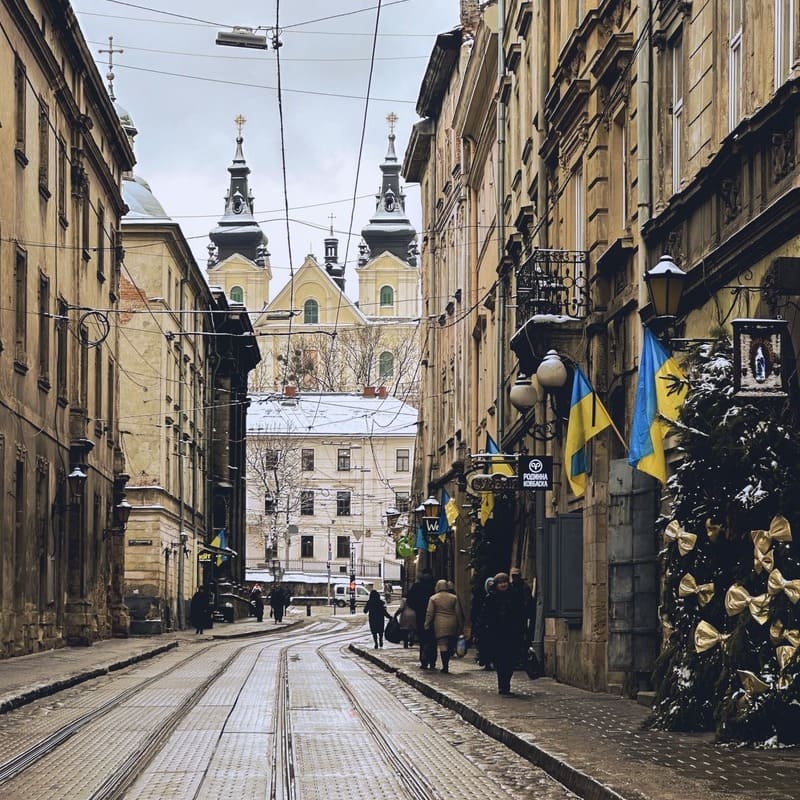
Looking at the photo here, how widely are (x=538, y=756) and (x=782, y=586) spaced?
7.55 ft

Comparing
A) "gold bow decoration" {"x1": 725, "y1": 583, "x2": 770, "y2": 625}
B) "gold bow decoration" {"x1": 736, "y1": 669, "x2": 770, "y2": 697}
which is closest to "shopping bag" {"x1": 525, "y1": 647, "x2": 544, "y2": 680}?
"gold bow decoration" {"x1": 725, "y1": 583, "x2": 770, "y2": 625}

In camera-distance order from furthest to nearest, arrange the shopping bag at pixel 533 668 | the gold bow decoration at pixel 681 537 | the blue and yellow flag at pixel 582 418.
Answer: the shopping bag at pixel 533 668 < the blue and yellow flag at pixel 582 418 < the gold bow decoration at pixel 681 537

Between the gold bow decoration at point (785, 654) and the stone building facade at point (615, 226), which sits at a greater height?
the stone building facade at point (615, 226)

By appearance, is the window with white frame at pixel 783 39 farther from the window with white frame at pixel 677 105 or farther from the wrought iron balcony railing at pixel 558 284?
the wrought iron balcony railing at pixel 558 284

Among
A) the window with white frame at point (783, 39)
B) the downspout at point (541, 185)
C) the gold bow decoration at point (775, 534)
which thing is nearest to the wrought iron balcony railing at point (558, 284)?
the downspout at point (541, 185)

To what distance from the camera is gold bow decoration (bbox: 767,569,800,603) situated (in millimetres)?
13156

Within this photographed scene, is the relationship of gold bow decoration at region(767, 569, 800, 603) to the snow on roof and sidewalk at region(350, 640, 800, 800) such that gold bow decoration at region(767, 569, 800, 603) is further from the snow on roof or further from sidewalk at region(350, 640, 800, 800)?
the snow on roof

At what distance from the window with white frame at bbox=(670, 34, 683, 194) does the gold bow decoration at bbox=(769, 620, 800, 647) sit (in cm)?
712

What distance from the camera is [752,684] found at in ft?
43.5

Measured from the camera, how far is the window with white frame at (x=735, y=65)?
→ 16.5 m

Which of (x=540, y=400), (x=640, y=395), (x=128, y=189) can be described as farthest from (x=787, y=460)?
(x=128, y=189)

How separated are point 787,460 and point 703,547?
4.49 ft

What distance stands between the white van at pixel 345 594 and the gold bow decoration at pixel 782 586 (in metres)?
94.3

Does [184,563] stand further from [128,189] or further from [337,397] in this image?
[337,397]
